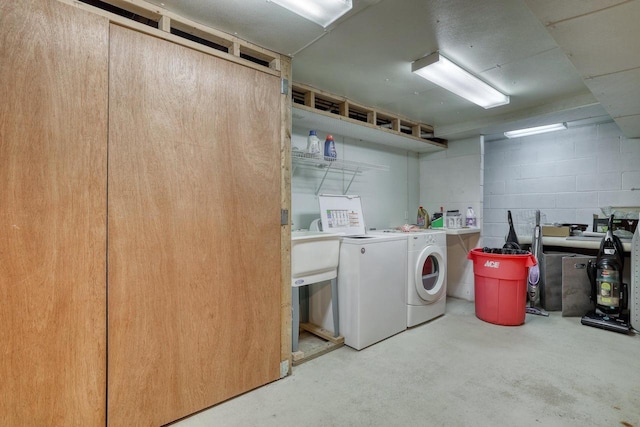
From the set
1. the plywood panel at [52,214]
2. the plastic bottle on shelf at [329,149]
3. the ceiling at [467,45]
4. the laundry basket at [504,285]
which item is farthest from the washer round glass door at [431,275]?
the plywood panel at [52,214]

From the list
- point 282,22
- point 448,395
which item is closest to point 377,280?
point 448,395

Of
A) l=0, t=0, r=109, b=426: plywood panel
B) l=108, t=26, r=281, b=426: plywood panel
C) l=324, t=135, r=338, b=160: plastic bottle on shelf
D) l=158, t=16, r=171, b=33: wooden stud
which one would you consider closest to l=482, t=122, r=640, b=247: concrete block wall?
l=324, t=135, r=338, b=160: plastic bottle on shelf

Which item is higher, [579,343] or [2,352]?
[2,352]

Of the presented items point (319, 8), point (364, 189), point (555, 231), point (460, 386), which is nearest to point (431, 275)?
point (364, 189)

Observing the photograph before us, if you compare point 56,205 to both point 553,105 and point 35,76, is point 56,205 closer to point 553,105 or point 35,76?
point 35,76

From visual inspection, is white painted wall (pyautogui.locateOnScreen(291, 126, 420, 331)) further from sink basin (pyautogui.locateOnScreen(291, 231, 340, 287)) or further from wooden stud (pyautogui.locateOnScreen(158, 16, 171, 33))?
wooden stud (pyautogui.locateOnScreen(158, 16, 171, 33))

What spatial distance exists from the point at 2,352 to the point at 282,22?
77.6 inches

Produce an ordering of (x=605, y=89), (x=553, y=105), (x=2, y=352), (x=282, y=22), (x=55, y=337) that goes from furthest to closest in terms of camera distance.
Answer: (x=553, y=105)
(x=605, y=89)
(x=282, y=22)
(x=55, y=337)
(x=2, y=352)

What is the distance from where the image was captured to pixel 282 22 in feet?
5.55

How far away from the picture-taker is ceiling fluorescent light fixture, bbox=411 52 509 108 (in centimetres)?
214

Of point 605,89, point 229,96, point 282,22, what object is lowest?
point 229,96

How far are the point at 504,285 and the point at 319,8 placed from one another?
2.83 meters

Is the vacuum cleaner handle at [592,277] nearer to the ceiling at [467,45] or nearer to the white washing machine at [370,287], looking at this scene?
the ceiling at [467,45]

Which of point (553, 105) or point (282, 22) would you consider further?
point (553, 105)
